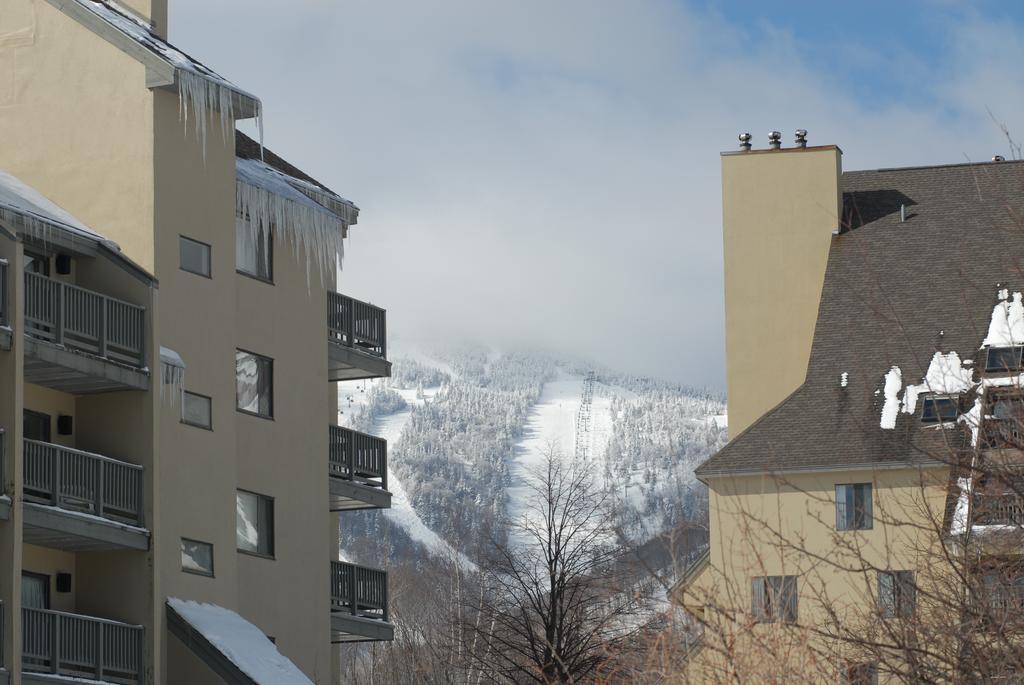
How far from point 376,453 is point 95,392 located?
12133 mm

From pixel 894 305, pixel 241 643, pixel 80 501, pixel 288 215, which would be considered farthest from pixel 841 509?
pixel 80 501

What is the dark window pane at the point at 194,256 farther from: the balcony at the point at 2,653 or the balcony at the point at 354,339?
the balcony at the point at 2,653

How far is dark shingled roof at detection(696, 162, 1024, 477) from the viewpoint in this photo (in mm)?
51906

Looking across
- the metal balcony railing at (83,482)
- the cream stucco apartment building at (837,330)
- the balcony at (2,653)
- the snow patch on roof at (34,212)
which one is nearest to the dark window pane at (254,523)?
the metal balcony railing at (83,482)

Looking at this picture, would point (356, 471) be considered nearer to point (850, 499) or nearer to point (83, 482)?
point (83, 482)

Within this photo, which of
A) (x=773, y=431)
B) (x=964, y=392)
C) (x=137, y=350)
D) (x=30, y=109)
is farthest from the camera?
(x=773, y=431)

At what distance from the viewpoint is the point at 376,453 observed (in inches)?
1828

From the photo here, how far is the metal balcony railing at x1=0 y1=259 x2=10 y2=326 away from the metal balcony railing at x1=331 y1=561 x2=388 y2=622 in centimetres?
1386

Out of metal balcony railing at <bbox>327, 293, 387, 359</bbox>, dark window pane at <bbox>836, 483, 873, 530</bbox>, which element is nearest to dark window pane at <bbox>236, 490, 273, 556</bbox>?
metal balcony railing at <bbox>327, 293, 387, 359</bbox>

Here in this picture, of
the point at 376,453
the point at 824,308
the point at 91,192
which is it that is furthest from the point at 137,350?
the point at 824,308

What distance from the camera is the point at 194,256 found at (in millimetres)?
37781

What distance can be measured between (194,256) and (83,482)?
6.29 meters

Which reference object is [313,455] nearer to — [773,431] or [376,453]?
[376,453]

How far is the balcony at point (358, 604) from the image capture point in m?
43.4
